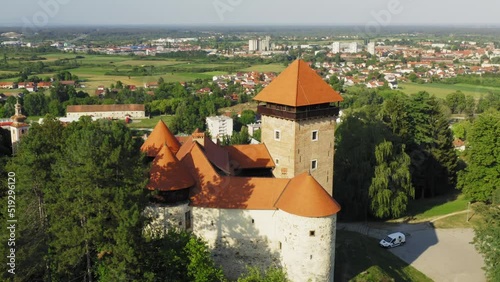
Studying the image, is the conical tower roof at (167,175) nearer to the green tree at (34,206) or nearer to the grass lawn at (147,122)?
the green tree at (34,206)

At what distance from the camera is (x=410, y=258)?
97.9 feet

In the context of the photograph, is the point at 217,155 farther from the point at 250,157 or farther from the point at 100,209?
the point at 100,209

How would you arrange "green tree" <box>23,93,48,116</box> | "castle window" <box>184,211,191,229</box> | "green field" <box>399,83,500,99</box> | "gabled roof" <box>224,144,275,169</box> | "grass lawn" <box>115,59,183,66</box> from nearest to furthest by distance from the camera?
"castle window" <box>184,211,191,229</box>
"gabled roof" <box>224,144,275,169</box>
"green tree" <box>23,93,48,116</box>
"green field" <box>399,83,500,99</box>
"grass lawn" <box>115,59,183,66</box>

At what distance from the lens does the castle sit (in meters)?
22.4

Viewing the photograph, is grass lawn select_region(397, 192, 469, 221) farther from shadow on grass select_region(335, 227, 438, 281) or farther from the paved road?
shadow on grass select_region(335, 227, 438, 281)

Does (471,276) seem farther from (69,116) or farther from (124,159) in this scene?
(69,116)

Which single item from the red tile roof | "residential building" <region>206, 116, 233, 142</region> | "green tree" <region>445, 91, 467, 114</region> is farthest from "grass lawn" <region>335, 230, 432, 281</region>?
"green tree" <region>445, 91, 467, 114</region>

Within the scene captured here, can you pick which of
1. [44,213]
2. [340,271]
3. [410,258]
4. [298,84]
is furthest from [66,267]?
[410,258]

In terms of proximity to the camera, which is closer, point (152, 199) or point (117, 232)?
point (117, 232)

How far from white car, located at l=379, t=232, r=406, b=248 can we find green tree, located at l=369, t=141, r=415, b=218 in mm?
3141

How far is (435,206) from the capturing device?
41.0m

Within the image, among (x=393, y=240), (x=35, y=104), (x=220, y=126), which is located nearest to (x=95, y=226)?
(x=393, y=240)

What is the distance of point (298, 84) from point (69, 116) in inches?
3050

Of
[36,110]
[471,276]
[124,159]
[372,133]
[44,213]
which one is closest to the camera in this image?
[124,159]
